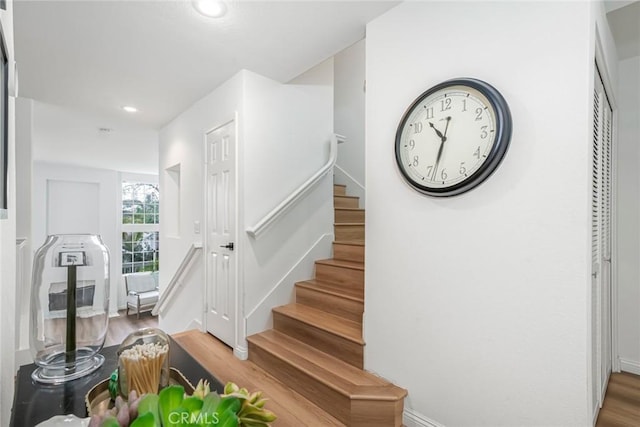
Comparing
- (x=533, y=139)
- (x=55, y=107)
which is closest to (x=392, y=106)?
(x=533, y=139)

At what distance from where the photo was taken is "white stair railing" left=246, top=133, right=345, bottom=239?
2428 millimetres

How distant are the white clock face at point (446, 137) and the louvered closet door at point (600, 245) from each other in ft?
1.79

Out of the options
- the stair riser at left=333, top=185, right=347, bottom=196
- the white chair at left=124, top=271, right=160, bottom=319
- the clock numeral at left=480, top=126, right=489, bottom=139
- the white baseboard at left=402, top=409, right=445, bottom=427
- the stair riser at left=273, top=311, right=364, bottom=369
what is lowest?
the white chair at left=124, top=271, right=160, bottom=319

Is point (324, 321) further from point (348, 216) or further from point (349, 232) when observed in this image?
point (348, 216)

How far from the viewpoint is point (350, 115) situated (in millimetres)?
3865

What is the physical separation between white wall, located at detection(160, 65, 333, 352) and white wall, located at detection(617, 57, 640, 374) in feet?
7.52

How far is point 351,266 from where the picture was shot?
7.98ft

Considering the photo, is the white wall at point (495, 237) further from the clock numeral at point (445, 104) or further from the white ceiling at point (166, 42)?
the white ceiling at point (166, 42)

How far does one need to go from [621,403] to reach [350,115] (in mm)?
3471

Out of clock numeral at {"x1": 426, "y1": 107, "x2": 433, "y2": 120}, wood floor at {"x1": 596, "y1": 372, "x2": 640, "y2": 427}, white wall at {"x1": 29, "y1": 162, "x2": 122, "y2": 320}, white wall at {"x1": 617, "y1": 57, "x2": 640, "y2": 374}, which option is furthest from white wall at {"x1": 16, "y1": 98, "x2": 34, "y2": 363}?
white wall at {"x1": 617, "y1": 57, "x2": 640, "y2": 374}

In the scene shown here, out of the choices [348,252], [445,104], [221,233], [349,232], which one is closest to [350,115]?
[349,232]

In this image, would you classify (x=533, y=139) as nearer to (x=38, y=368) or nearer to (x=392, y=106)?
(x=392, y=106)

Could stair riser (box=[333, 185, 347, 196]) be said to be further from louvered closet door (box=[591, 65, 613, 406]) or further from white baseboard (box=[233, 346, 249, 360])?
louvered closet door (box=[591, 65, 613, 406])

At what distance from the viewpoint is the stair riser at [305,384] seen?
1.67 meters
